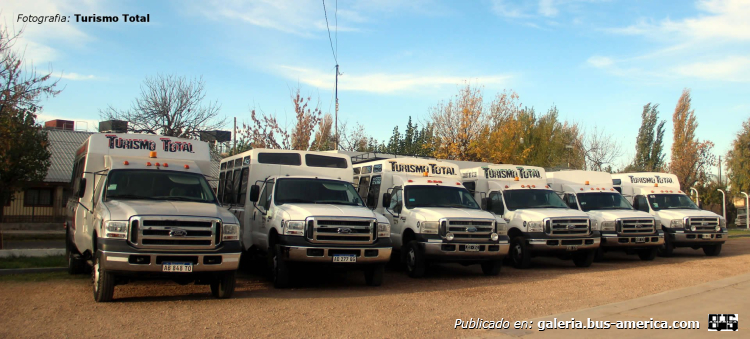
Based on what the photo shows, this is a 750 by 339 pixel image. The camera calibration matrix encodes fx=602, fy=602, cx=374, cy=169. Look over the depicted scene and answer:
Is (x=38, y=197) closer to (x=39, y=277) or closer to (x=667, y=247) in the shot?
(x=39, y=277)

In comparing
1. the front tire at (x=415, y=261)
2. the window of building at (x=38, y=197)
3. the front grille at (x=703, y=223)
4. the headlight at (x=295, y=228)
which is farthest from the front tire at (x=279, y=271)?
the window of building at (x=38, y=197)

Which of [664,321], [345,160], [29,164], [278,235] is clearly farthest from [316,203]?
[29,164]

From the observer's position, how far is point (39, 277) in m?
12.1

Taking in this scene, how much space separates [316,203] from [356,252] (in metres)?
1.52

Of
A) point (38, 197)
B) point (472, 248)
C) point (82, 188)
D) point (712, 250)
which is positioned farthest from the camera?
point (38, 197)

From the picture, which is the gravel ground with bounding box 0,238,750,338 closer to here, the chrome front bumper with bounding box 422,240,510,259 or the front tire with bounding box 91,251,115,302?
the front tire with bounding box 91,251,115,302

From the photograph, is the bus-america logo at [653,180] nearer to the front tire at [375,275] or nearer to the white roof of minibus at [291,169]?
the white roof of minibus at [291,169]

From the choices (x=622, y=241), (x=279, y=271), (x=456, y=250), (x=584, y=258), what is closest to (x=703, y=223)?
(x=622, y=241)

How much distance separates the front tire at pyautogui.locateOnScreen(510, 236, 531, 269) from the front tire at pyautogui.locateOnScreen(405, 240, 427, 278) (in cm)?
318

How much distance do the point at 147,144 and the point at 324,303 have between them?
4.94m

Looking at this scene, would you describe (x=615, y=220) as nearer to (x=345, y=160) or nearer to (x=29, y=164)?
(x=345, y=160)

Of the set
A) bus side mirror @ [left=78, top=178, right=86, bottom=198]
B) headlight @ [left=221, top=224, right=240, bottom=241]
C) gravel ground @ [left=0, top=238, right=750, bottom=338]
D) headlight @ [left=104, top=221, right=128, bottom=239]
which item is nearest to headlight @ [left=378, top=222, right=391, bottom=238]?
gravel ground @ [left=0, top=238, right=750, bottom=338]

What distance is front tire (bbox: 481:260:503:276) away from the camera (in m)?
13.5

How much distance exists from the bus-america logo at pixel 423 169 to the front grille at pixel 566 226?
272cm
